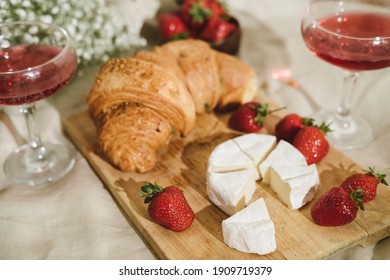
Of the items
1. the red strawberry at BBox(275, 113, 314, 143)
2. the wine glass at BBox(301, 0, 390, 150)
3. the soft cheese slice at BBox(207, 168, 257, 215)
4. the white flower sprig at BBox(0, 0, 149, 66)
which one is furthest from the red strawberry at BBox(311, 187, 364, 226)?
the white flower sprig at BBox(0, 0, 149, 66)

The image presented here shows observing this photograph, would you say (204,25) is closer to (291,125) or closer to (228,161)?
(291,125)

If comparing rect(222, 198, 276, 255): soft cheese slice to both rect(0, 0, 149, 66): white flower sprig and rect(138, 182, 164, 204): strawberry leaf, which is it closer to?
rect(138, 182, 164, 204): strawberry leaf

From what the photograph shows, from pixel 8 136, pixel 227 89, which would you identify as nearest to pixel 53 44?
pixel 8 136

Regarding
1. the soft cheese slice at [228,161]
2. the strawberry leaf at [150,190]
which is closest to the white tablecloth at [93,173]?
the strawberry leaf at [150,190]

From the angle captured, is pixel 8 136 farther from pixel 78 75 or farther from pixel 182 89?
pixel 182 89

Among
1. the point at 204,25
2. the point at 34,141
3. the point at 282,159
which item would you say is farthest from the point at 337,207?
the point at 204,25

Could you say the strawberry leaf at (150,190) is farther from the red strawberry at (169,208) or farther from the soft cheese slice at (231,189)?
the soft cheese slice at (231,189)
